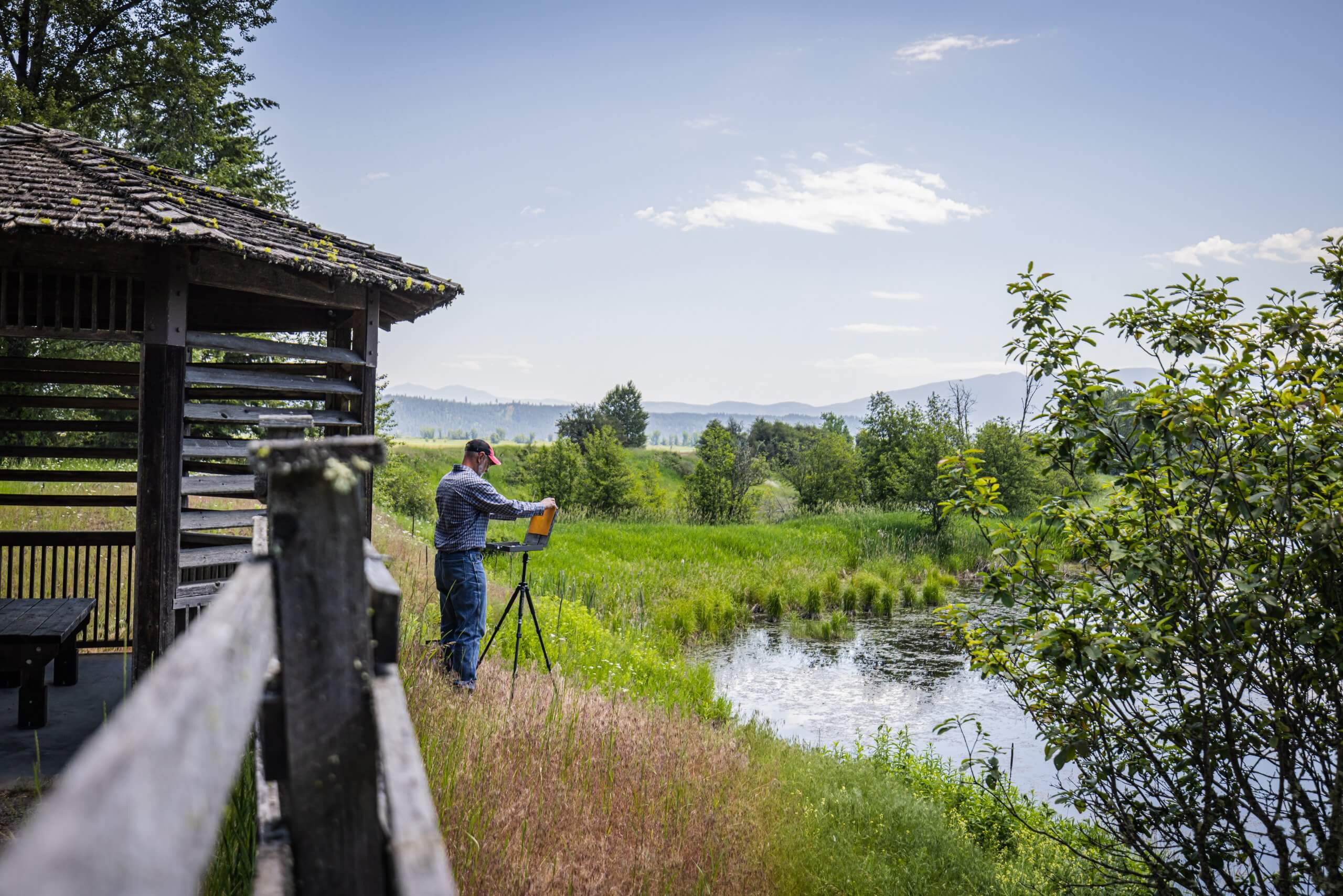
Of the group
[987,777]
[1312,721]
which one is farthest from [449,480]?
[1312,721]

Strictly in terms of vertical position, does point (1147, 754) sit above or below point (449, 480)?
below

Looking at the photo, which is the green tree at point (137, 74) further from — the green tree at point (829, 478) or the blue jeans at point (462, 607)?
the green tree at point (829, 478)

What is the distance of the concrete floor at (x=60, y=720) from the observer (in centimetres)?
478

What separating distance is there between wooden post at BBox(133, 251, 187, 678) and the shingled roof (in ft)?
1.36

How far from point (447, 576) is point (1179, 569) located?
4726 millimetres

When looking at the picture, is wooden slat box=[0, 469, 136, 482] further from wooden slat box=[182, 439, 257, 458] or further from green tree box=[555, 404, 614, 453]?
green tree box=[555, 404, 614, 453]

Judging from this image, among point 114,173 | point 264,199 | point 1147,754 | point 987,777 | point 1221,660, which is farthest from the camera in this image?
point 264,199

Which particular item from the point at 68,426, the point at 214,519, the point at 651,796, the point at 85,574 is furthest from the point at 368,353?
the point at 651,796

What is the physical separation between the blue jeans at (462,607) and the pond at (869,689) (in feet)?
12.8

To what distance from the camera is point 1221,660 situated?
147 inches

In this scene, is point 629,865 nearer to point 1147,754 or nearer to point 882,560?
point 1147,754

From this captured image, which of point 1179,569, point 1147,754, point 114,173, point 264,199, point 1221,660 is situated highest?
point 264,199

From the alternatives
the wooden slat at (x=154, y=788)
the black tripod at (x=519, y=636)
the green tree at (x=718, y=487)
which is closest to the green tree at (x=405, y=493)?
the green tree at (x=718, y=487)

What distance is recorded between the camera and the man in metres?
6.25
